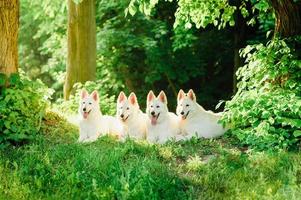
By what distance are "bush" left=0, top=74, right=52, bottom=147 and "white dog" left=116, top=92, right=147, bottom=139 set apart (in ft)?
4.46

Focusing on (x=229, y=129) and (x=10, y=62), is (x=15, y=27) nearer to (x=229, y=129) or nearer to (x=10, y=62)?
(x=10, y=62)

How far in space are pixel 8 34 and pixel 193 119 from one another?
10.9ft

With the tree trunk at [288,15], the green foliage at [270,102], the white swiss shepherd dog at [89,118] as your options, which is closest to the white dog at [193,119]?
the green foliage at [270,102]

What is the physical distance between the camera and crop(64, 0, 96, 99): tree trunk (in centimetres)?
1402

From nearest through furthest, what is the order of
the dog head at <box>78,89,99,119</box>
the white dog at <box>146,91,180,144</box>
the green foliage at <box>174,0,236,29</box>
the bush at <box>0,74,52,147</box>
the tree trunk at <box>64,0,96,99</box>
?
the bush at <box>0,74,52,147</box>
the white dog at <box>146,91,180,144</box>
the dog head at <box>78,89,99,119</box>
the green foliage at <box>174,0,236,29</box>
the tree trunk at <box>64,0,96,99</box>

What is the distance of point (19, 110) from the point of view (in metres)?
9.14

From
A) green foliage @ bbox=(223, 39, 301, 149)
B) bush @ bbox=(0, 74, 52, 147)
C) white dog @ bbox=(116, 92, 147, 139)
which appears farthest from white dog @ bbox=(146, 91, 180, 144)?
bush @ bbox=(0, 74, 52, 147)

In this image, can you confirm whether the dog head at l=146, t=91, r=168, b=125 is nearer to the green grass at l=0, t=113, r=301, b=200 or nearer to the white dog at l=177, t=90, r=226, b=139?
the white dog at l=177, t=90, r=226, b=139

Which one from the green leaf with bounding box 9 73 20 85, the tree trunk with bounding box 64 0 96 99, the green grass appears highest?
the tree trunk with bounding box 64 0 96 99

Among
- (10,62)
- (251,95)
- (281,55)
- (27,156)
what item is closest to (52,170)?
(27,156)

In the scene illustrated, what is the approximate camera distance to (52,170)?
25.4 ft

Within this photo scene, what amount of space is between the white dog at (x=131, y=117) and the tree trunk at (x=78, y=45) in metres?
4.78

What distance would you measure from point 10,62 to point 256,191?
4.66m

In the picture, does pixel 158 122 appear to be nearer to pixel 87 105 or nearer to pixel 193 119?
pixel 193 119
